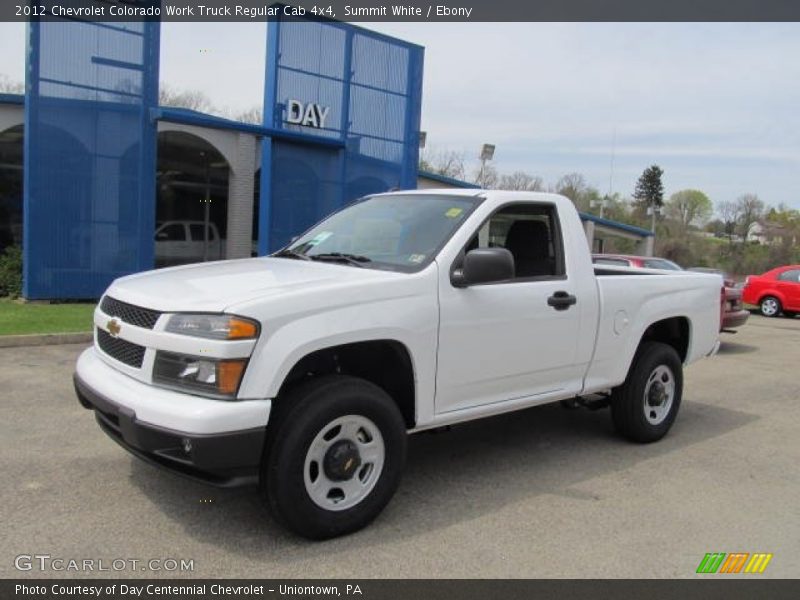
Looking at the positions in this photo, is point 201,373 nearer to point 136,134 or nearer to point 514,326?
point 514,326

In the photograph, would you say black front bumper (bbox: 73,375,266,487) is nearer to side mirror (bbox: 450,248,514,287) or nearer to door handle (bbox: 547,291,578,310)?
side mirror (bbox: 450,248,514,287)

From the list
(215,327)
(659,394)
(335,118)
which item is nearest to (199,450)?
(215,327)

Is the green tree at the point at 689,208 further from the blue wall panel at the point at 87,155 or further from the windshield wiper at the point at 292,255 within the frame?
the windshield wiper at the point at 292,255

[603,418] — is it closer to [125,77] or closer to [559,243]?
[559,243]

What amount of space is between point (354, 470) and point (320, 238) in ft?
6.11

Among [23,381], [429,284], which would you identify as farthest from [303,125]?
[429,284]

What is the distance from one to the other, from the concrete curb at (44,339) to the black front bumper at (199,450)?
231 inches

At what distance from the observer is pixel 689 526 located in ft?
13.4

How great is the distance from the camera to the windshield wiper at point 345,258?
4393 mm

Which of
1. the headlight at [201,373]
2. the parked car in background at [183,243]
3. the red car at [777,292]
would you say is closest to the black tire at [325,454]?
the headlight at [201,373]

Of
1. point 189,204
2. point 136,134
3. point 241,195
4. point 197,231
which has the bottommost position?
point 197,231

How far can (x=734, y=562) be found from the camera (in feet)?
12.1

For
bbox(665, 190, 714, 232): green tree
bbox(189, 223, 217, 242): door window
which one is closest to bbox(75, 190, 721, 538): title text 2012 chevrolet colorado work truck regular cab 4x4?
bbox(189, 223, 217, 242): door window

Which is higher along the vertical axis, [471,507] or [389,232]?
[389,232]
